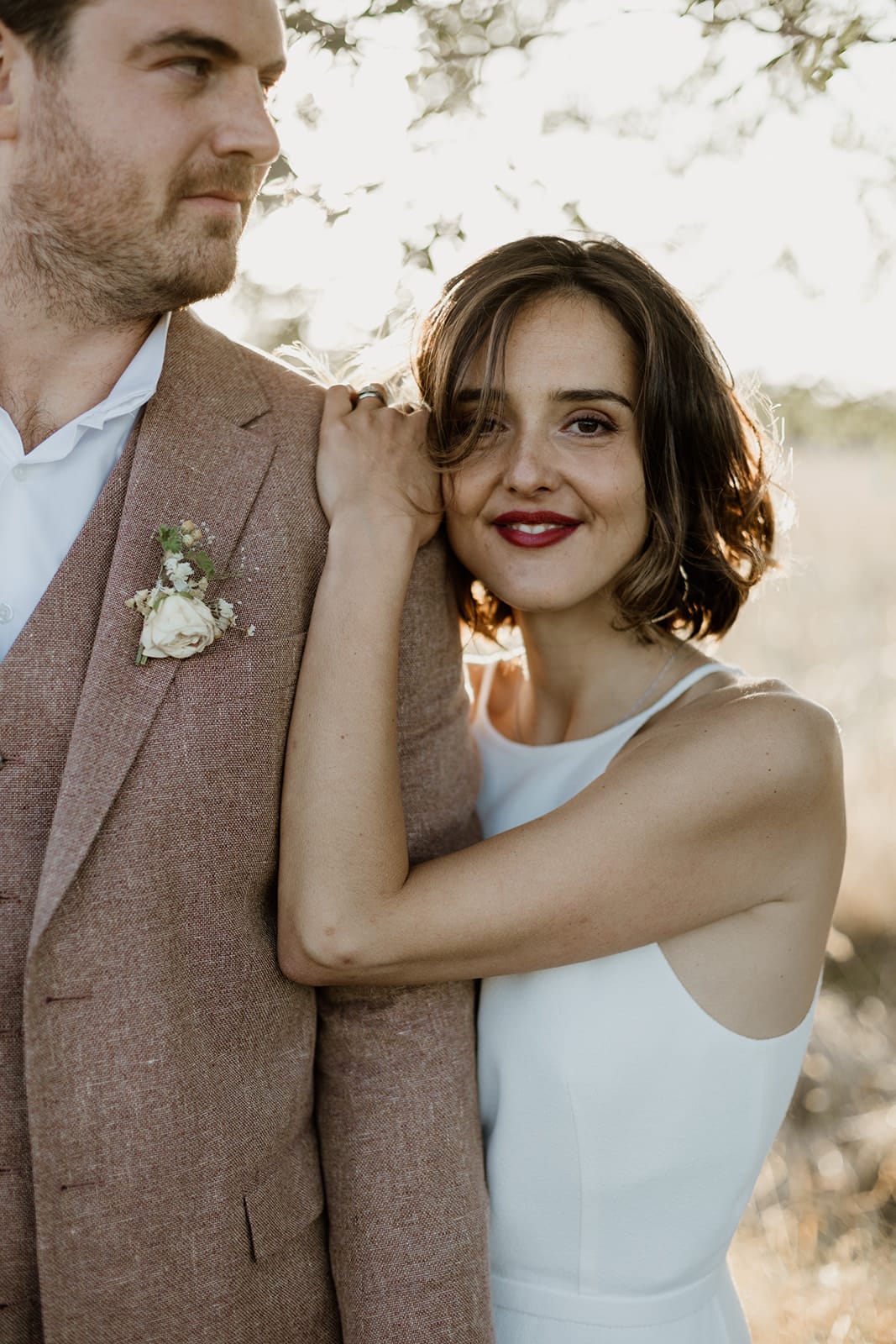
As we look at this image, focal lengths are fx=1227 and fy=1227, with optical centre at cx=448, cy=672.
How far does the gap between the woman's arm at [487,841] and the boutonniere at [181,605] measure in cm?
18

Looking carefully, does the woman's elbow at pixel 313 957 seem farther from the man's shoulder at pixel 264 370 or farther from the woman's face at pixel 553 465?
the man's shoulder at pixel 264 370

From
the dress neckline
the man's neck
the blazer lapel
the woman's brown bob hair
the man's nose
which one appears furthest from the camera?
the dress neckline

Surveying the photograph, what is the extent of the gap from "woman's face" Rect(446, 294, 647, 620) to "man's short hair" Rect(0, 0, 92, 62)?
768 millimetres

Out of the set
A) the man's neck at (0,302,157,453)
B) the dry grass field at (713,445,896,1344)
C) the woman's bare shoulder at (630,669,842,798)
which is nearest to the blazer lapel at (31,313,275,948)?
the man's neck at (0,302,157,453)

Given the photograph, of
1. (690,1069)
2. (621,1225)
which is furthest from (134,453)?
(621,1225)

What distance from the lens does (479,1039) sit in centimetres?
205

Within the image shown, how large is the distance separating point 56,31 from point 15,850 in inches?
45.0

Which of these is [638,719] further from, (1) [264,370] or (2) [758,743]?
(1) [264,370]

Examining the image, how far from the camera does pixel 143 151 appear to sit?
1.73 metres

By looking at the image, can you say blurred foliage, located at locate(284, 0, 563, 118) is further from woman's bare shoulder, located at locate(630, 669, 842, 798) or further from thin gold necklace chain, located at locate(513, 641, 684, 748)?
woman's bare shoulder, located at locate(630, 669, 842, 798)

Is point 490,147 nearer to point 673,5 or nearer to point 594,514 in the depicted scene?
point 673,5

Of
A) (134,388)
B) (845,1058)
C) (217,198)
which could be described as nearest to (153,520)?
(134,388)

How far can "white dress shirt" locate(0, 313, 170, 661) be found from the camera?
1.82 meters

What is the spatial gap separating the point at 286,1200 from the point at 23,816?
692mm
